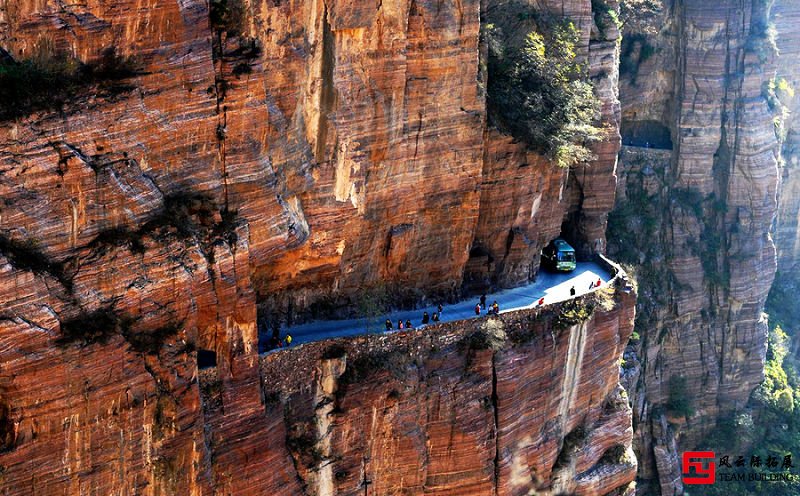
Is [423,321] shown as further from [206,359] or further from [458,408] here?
[206,359]

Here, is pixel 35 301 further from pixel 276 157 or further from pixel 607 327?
pixel 607 327

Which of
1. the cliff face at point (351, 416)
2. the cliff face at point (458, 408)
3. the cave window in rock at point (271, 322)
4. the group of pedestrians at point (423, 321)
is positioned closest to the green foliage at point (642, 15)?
the cliff face at point (351, 416)

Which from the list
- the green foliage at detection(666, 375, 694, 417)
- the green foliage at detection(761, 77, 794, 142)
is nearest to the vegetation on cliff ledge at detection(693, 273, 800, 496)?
the green foliage at detection(666, 375, 694, 417)

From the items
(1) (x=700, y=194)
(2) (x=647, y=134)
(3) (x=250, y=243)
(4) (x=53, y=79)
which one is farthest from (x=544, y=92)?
(1) (x=700, y=194)

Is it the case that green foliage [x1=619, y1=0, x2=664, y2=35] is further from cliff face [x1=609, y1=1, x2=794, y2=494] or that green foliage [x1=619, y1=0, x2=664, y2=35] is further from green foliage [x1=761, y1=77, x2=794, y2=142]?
green foliage [x1=761, y1=77, x2=794, y2=142]

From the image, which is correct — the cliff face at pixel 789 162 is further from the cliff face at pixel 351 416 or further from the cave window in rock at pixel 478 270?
the cave window in rock at pixel 478 270

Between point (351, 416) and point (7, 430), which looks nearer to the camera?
point (7, 430)
